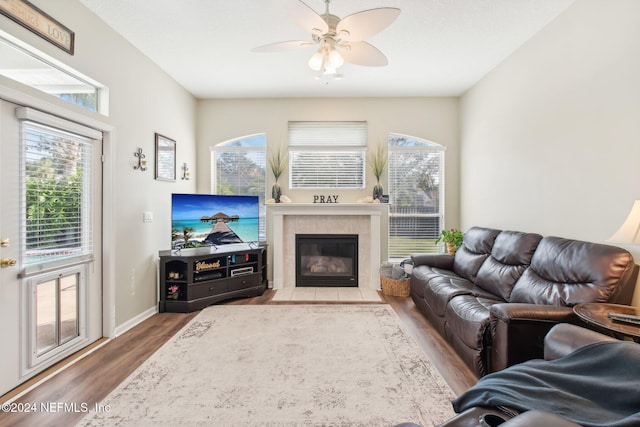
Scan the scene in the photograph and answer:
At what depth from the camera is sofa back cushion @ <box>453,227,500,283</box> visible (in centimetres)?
333

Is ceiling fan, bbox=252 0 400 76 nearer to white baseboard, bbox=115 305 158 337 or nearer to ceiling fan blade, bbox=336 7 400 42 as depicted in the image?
ceiling fan blade, bbox=336 7 400 42

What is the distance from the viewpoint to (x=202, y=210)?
12.8 ft

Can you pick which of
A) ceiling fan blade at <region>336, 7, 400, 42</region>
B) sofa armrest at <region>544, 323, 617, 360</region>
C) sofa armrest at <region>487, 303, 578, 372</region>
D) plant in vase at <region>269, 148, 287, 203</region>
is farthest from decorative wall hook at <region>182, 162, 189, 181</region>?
sofa armrest at <region>544, 323, 617, 360</region>

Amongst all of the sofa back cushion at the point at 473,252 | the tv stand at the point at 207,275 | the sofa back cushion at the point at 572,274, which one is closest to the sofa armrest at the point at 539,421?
the sofa back cushion at the point at 572,274

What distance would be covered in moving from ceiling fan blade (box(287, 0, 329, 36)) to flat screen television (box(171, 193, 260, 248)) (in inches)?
101

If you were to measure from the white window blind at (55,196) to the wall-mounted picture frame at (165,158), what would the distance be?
973 mm

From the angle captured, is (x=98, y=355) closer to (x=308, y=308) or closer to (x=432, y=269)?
(x=308, y=308)

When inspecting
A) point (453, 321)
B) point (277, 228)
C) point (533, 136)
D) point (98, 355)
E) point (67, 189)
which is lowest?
point (98, 355)

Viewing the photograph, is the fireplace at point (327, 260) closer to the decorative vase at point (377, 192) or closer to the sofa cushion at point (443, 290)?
the decorative vase at point (377, 192)

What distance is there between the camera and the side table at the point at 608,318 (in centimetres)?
155

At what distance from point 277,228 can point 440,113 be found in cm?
320

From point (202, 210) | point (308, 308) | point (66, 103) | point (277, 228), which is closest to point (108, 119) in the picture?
point (66, 103)

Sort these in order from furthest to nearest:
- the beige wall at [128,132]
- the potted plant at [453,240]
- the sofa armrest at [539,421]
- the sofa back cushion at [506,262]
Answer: the potted plant at [453,240] → the sofa back cushion at [506,262] → the beige wall at [128,132] → the sofa armrest at [539,421]

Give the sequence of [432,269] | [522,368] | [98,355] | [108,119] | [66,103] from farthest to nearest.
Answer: [432,269] < [108,119] < [98,355] < [66,103] < [522,368]
